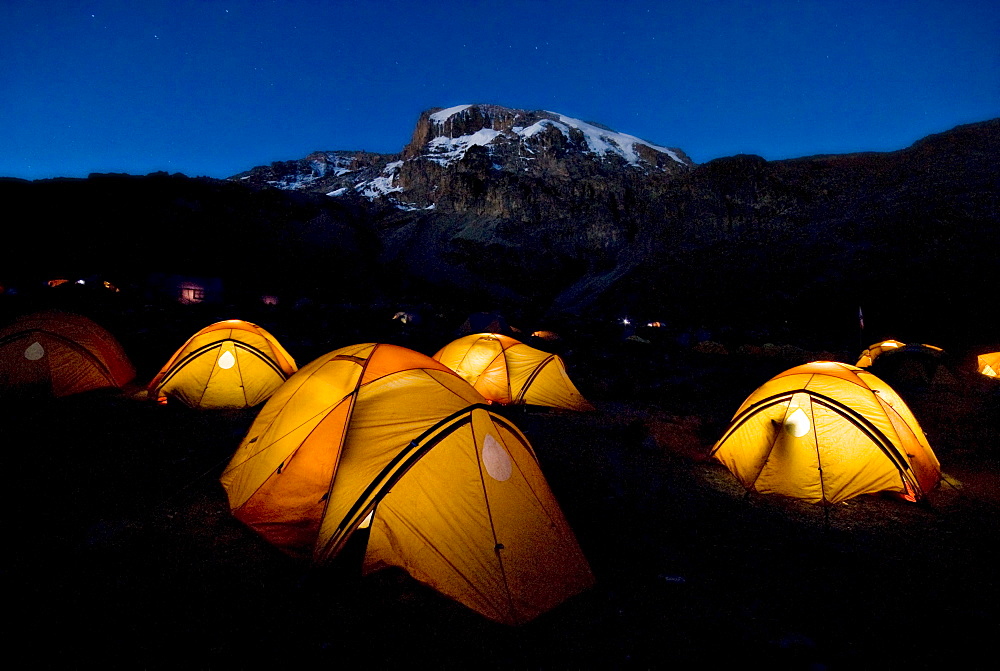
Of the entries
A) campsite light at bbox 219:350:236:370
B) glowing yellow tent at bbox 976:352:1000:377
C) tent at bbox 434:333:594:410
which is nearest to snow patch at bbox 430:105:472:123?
glowing yellow tent at bbox 976:352:1000:377

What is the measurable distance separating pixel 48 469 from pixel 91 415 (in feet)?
9.21

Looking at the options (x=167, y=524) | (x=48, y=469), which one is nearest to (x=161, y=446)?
(x=48, y=469)

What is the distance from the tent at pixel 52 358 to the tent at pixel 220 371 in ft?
4.49

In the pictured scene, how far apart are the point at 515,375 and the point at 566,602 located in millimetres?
7583

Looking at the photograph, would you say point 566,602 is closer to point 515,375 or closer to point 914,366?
point 515,375

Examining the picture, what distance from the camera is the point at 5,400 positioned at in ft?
27.7

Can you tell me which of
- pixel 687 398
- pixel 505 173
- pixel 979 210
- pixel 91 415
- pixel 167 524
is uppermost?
pixel 505 173

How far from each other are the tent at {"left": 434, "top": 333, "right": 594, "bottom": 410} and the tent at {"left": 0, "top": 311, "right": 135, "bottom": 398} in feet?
27.5

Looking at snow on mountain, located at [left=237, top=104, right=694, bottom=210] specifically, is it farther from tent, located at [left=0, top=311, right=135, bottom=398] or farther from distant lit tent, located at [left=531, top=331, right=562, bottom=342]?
tent, located at [left=0, top=311, right=135, bottom=398]

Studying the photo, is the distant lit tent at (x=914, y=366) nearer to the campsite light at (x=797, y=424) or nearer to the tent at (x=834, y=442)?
the tent at (x=834, y=442)

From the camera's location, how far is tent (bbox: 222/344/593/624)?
12.3 feet

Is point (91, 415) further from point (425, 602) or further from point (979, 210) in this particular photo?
point (979, 210)

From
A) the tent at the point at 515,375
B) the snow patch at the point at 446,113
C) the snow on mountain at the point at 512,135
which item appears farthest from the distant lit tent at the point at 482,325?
the snow patch at the point at 446,113

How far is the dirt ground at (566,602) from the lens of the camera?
128 inches
